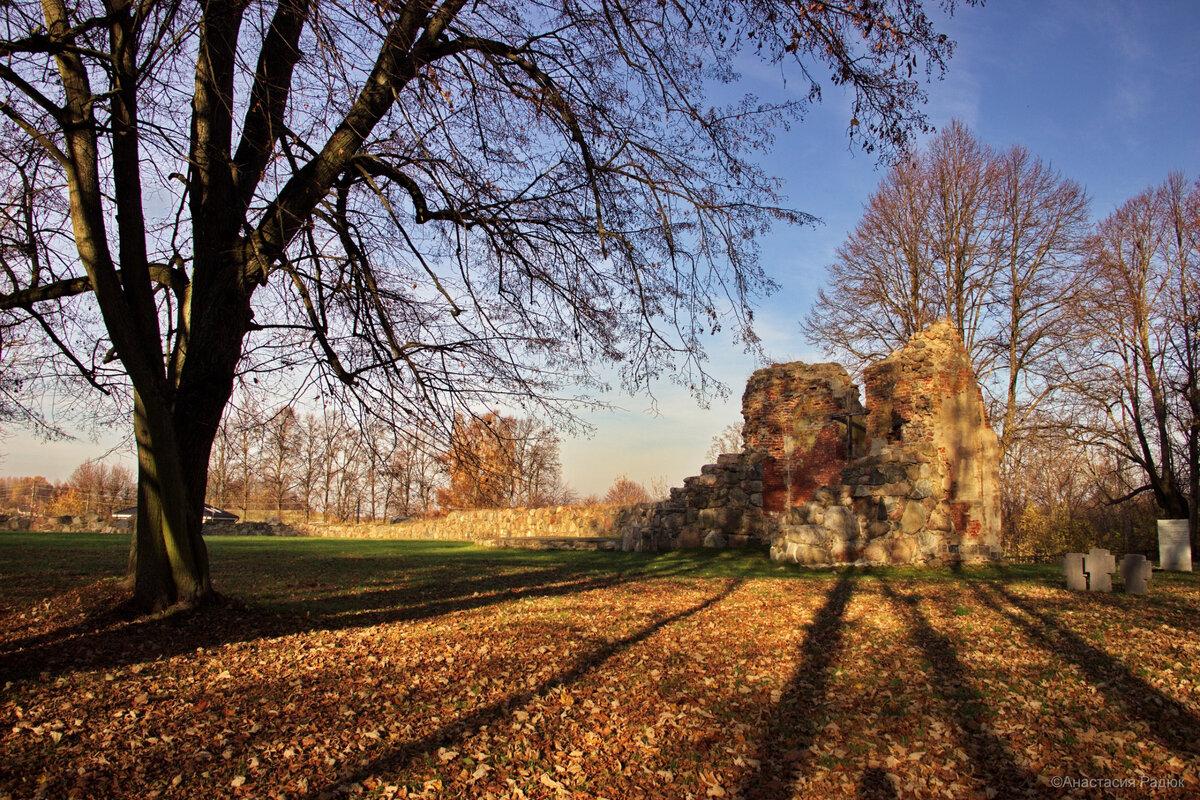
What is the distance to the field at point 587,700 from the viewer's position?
12.3ft

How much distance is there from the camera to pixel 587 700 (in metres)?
4.93

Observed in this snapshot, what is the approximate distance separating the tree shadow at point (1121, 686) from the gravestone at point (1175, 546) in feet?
25.1

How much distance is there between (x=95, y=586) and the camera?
7.00 m

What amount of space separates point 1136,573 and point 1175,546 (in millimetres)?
5003

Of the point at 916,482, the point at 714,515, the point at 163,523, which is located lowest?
the point at 714,515

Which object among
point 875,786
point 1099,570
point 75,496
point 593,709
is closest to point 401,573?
point 593,709

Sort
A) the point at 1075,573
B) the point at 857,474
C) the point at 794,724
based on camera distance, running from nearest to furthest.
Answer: the point at 794,724
the point at 1075,573
the point at 857,474

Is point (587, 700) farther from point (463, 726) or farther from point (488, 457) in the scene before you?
point (488, 457)

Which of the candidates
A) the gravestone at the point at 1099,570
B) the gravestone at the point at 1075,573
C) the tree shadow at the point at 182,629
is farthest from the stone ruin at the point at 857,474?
the tree shadow at the point at 182,629

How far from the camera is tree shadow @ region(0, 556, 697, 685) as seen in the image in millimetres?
4957

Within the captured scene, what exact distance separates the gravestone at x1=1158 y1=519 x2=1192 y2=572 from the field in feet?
19.9

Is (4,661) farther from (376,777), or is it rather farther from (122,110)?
(122,110)

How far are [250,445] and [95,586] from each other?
2094 mm

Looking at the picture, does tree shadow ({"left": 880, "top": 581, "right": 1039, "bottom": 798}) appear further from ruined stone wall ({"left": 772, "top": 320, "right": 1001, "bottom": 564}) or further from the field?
ruined stone wall ({"left": 772, "top": 320, "right": 1001, "bottom": 564})
